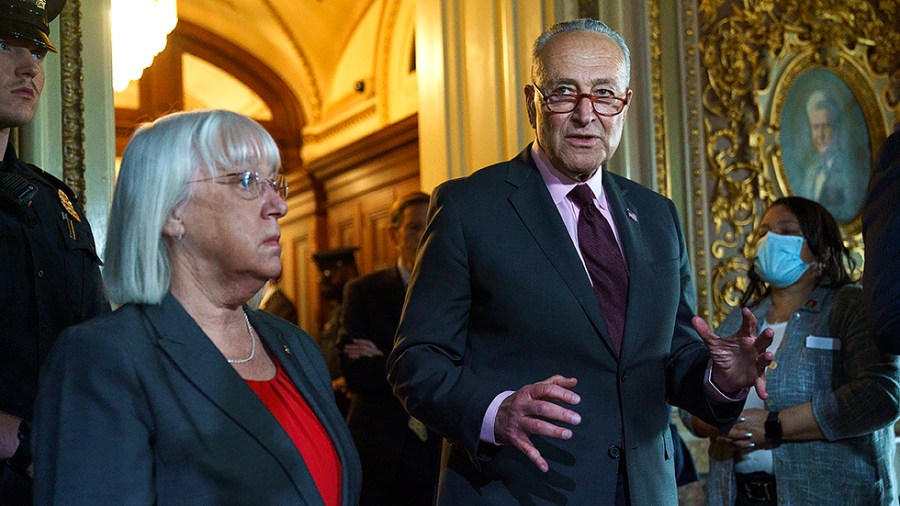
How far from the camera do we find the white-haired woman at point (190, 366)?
64.0 inches

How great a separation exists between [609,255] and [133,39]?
12.4ft

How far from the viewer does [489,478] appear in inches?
89.7

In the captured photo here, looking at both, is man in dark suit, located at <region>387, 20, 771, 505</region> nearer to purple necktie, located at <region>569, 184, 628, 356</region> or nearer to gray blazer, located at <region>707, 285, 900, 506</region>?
purple necktie, located at <region>569, 184, 628, 356</region>

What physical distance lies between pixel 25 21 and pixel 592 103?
1.34 metres

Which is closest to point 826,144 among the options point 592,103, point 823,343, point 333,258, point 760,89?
point 760,89

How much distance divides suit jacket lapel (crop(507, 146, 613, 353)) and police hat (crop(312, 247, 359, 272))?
4149 mm

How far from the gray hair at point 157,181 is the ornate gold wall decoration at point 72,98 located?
1.69 metres

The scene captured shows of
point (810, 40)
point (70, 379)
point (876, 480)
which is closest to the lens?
point (70, 379)

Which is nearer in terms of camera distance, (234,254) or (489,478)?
(234,254)

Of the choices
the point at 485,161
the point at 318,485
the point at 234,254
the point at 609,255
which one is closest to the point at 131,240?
the point at 234,254

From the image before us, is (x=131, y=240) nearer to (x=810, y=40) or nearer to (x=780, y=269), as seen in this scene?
(x=780, y=269)

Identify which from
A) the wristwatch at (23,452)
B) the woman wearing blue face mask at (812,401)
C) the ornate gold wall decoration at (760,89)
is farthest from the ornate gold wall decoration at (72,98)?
the ornate gold wall decoration at (760,89)

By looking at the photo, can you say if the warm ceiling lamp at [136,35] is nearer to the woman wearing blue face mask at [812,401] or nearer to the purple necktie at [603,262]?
the woman wearing blue face mask at [812,401]

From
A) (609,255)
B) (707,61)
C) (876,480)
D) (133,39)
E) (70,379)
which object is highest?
(133,39)
